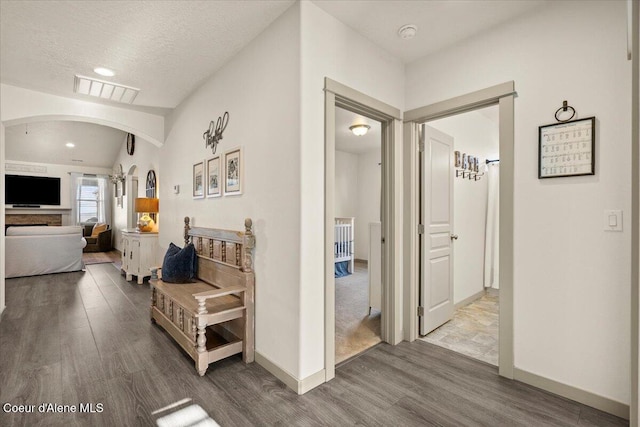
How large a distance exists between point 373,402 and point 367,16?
104 inches

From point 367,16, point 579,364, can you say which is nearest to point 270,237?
point 367,16

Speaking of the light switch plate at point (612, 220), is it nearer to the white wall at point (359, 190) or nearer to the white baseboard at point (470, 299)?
the white baseboard at point (470, 299)

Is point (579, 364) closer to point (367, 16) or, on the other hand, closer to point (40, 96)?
point (367, 16)

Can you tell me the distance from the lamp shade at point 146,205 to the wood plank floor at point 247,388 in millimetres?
2269

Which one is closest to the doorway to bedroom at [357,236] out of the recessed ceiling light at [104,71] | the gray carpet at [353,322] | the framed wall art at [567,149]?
the gray carpet at [353,322]

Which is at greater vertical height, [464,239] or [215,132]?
[215,132]

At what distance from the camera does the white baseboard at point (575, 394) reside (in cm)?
175

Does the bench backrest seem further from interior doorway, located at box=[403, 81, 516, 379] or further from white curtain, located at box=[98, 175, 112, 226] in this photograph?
white curtain, located at box=[98, 175, 112, 226]

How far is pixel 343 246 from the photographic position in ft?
18.9

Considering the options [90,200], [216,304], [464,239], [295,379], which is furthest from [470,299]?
[90,200]

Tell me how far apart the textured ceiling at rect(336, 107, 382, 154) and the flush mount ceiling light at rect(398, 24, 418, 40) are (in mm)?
1605

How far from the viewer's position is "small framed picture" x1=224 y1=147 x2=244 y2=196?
258 centimetres

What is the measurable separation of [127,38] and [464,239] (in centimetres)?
408

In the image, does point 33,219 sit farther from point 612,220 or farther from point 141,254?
point 612,220
